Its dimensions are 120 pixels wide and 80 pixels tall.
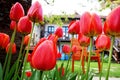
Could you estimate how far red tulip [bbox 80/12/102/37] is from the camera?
1507 mm

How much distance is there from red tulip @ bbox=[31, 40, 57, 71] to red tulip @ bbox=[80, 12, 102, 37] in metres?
0.34

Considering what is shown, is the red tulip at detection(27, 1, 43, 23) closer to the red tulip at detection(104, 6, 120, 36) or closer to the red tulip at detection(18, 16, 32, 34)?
the red tulip at detection(18, 16, 32, 34)

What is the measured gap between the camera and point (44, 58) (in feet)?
3.90

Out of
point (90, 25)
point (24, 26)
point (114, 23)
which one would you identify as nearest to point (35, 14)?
point (24, 26)

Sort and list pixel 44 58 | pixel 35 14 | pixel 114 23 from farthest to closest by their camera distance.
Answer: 1. pixel 35 14
2. pixel 114 23
3. pixel 44 58

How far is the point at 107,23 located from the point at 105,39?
0.48m

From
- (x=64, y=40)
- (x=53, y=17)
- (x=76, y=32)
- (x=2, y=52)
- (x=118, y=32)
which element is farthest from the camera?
(x=64, y=40)

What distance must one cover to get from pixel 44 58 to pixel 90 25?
1.38 ft

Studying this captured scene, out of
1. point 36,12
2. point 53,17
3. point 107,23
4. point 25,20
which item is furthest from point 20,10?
point 53,17

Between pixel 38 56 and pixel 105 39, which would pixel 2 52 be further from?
pixel 38 56

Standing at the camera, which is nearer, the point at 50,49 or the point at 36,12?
the point at 50,49

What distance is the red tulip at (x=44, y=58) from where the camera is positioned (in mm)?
1171

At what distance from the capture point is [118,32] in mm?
1355

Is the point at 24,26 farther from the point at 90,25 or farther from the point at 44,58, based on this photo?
the point at 44,58
